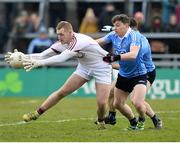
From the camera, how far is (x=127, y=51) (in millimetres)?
16047

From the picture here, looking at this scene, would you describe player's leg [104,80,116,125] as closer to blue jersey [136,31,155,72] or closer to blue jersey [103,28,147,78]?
blue jersey [136,31,155,72]

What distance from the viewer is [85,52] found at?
16219 mm

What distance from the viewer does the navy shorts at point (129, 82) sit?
1628cm

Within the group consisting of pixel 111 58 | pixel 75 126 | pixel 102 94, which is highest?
pixel 111 58

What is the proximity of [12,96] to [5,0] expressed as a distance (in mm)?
4134

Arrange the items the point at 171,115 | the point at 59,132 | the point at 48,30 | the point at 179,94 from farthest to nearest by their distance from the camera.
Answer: the point at 48,30 → the point at 179,94 → the point at 171,115 → the point at 59,132

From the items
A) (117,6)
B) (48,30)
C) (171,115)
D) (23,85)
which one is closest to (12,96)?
(23,85)

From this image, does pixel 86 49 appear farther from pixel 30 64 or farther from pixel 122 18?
pixel 30 64

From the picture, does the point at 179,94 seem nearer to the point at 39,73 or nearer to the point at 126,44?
the point at 39,73

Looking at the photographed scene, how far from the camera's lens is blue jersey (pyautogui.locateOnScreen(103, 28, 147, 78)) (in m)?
16.0

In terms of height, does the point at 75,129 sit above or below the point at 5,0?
below

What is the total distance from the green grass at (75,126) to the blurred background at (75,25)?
3040 mm

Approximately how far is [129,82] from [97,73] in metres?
0.69

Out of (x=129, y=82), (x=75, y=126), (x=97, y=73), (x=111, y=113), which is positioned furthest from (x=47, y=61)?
(x=111, y=113)
